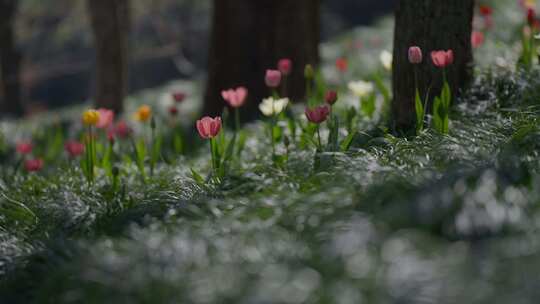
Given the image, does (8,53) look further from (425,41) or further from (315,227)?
(315,227)

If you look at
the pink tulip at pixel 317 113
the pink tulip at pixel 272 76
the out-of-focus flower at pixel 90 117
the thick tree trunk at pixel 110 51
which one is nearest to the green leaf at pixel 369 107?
the pink tulip at pixel 272 76

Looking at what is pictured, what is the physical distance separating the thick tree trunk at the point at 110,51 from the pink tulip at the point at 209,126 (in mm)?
4706

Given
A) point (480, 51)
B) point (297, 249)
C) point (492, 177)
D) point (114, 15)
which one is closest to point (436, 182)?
point (492, 177)

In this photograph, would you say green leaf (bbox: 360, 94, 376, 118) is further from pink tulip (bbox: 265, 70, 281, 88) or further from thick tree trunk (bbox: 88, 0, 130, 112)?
thick tree trunk (bbox: 88, 0, 130, 112)

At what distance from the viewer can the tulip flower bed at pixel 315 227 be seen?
208 centimetres

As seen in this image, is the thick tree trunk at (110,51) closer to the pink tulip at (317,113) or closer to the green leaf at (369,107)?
the green leaf at (369,107)

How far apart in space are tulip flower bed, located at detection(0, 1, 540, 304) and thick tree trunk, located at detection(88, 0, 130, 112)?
414 cm

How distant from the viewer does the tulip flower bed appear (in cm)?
208

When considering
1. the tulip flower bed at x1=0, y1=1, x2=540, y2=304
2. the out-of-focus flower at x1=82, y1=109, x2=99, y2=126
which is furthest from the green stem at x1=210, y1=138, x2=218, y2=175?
the out-of-focus flower at x1=82, y1=109, x2=99, y2=126

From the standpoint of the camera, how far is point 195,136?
6113 mm

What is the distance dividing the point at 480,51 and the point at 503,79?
1912 millimetres

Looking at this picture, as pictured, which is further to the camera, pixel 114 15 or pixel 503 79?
pixel 114 15

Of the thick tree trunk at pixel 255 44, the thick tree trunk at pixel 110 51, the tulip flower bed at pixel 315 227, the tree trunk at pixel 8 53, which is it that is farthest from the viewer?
the tree trunk at pixel 8 53

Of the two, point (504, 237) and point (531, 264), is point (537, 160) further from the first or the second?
point (531, 264)
